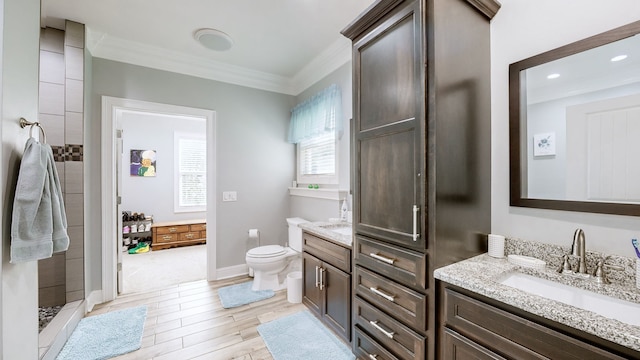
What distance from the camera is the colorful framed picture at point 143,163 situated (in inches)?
191

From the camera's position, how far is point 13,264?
117 centimetres

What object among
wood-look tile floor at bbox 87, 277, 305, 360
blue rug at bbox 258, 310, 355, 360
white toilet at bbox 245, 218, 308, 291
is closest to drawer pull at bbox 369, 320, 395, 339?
blue rug at bbox 258, 310, 355, 360

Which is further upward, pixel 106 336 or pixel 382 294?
pixel 382 294

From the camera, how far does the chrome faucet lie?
1.12m

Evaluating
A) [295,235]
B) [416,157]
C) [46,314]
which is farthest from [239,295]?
[416,157]

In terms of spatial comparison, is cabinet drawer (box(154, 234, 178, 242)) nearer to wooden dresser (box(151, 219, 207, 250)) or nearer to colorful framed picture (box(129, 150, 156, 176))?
wooden dresser (box(151, 219, 207, 250))

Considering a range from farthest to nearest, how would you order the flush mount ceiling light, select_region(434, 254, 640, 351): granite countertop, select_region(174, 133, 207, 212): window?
select_region(174, 133, 207, 212): window, the flush mount ceiling light, select_region(434, 254, 640, 351): granite countertop

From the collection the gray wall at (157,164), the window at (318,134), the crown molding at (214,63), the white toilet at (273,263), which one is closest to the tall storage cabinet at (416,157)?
the window at (318,134)

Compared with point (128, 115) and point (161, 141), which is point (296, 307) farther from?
point (128, 115)

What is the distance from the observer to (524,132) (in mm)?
1360

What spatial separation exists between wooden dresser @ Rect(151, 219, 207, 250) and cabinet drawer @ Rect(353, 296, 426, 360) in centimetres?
426

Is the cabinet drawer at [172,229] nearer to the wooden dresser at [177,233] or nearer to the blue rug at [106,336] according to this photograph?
the wooden dresser at [177,233]

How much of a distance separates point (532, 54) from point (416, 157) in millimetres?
882

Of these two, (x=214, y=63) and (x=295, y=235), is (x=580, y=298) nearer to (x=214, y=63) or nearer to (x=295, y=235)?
(x=295, y=235)
